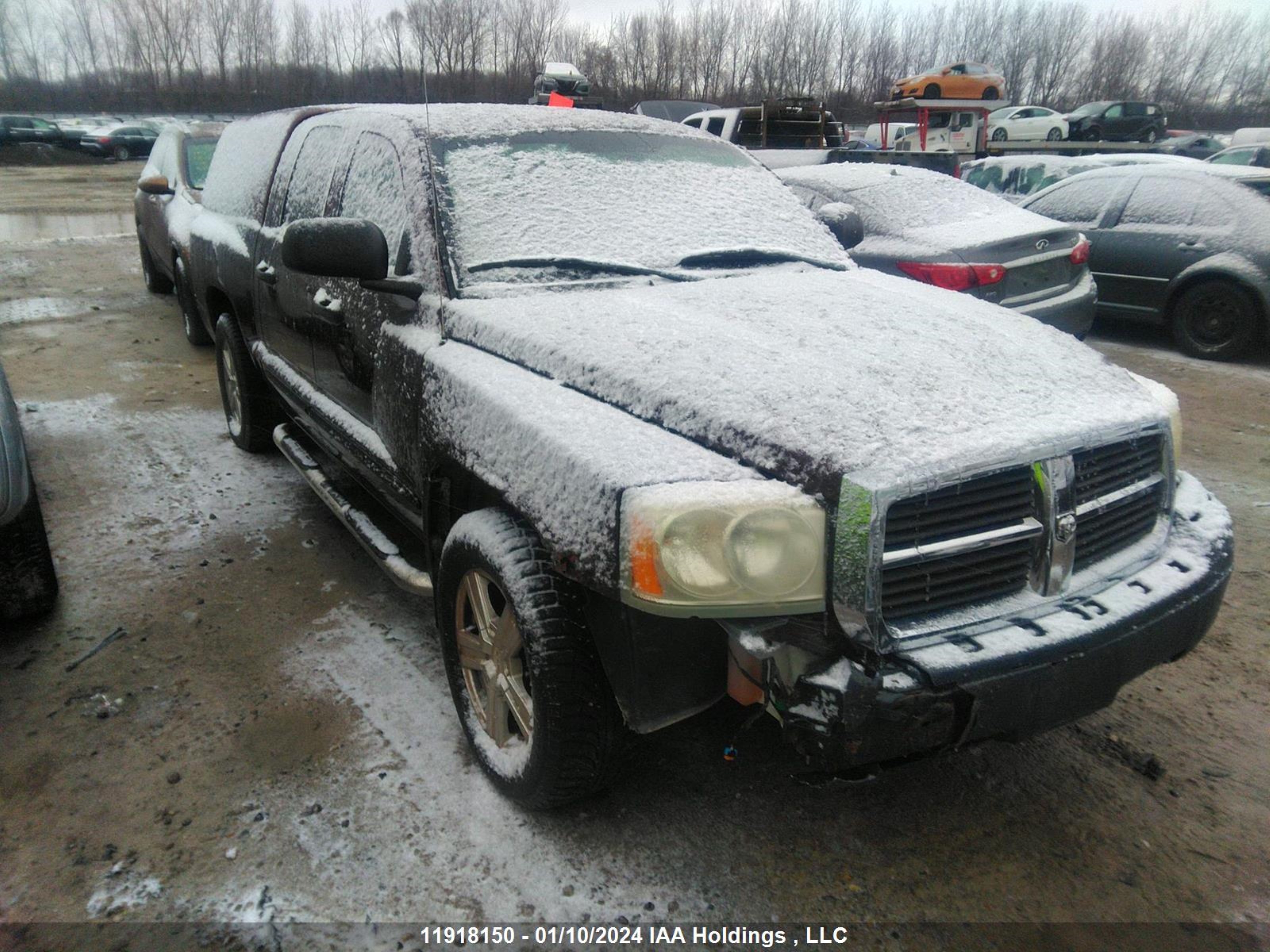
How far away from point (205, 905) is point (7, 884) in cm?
50

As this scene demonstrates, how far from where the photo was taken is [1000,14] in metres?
58.0

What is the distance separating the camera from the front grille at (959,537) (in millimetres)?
1852

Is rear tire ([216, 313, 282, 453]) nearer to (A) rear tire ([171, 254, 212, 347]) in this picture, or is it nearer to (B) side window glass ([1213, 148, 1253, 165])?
(A) rear tire ([171, 254, 212, 347])

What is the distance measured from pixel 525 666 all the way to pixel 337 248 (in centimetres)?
134

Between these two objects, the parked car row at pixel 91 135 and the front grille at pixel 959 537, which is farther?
the parked car row at pixel 91 135

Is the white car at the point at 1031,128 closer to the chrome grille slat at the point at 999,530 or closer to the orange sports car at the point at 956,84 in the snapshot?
the orange sports car at the point at 956,84

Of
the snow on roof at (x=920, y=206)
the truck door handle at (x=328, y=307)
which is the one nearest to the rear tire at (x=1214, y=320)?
the snow on roof at (x=920, y=206)

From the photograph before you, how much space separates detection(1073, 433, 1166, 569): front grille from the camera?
211cm

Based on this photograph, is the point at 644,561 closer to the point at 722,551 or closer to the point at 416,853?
the point at 722,551

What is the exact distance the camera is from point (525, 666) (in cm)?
232

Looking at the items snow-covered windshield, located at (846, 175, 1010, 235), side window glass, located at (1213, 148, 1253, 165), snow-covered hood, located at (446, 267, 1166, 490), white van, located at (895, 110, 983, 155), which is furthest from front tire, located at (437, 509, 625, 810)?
side window glass, located at (1213, 148, 1253, 165)

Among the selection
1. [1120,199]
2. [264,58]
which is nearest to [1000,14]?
[264,58]

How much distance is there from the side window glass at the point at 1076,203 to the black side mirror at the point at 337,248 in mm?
6952

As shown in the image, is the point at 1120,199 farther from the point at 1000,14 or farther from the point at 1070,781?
the point at 1000,14
